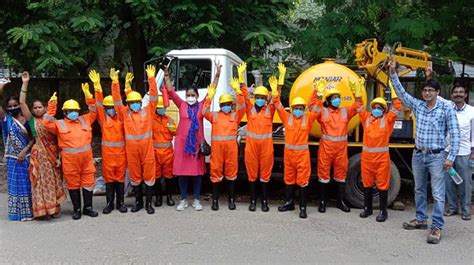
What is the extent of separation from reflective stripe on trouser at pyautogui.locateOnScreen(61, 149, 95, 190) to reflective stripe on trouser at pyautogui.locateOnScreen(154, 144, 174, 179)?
883 mm

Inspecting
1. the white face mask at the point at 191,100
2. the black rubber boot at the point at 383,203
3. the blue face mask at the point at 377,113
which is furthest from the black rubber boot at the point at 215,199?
the blue face mask at the point at 377,113

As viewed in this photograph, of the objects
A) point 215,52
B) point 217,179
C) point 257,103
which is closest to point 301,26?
point 215,52

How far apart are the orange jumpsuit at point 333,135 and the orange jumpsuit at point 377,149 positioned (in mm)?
222

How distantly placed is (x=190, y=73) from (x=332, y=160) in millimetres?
2446

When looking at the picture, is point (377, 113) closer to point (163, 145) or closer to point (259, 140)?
point (259, 140)

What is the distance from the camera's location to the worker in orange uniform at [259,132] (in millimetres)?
6285

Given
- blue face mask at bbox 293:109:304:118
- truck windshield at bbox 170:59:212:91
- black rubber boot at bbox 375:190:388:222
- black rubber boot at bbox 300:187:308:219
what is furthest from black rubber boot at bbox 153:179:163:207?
black rubber boot at bbox 375:190:388:222

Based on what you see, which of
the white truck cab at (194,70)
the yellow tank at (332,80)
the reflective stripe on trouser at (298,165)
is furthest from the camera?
the white truck cab at (194,70)

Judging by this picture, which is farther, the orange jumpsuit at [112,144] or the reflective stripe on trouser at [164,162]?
the reflective stripe on trouser at [164,162]

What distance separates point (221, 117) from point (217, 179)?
32.6 inches

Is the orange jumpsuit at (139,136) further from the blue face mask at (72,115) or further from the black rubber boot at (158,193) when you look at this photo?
the blue face mask at (72,115)

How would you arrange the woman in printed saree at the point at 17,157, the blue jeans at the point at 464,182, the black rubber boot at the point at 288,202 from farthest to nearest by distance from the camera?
1. the black rubber boot at the point at 288,202
2. the blue jeans at the point at 464,182
3. the woman in printed saree at the point at 17,157

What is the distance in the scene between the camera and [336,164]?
20.8 feet

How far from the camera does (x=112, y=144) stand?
6.20 metres
